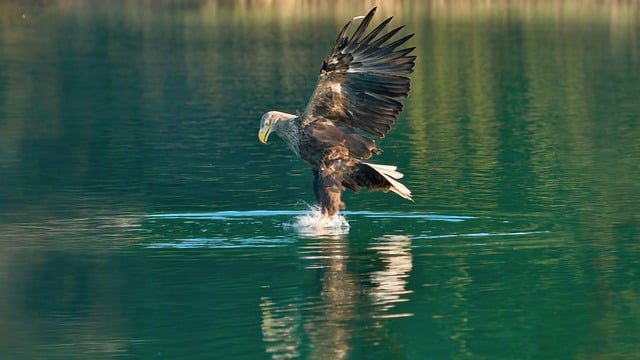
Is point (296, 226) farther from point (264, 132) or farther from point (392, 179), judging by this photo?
point (392, 179)

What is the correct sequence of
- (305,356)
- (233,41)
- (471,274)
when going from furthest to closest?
(233,41) < (471,274) < (305,356)

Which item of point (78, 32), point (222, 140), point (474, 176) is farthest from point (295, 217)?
point (78, 32)

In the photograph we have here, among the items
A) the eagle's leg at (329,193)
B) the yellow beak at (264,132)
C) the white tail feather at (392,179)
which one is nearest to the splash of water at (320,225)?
the eagle's leg at (329,193)

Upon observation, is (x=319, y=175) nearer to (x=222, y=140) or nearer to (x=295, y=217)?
(x=295, y=217)

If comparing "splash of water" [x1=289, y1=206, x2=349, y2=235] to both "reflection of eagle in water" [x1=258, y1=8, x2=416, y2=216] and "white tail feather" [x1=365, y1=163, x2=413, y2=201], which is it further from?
"white tail feather" [x1=365, y1=163, x2=413, y2=201]

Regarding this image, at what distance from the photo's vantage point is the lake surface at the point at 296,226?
34.4ft

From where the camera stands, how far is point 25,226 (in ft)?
47.3

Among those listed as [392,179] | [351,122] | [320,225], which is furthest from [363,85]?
[320,225]

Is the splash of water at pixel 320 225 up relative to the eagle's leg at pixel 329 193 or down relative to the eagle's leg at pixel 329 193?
down

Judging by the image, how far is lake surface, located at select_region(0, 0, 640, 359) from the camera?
10.5m

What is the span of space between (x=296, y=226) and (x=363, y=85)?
1309 millimetres

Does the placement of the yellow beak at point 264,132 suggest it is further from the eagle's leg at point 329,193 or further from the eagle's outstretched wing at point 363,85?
the eagle's leg at point 329,193

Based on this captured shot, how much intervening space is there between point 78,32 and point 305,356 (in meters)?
33.0

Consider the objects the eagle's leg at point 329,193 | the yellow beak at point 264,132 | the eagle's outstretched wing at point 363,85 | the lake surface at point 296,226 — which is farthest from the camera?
the yellow beak at point 264,132
